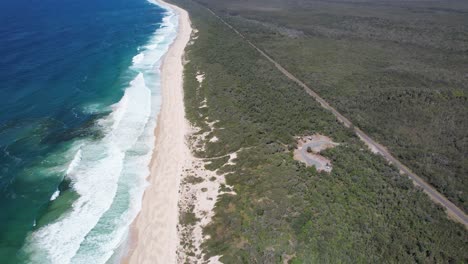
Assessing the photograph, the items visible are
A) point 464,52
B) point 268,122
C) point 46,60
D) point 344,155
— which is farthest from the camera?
point 464,52

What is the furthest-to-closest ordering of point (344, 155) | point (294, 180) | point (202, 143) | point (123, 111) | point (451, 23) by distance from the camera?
point (451, 23), point (123, 111), point (202, 143), point (344, 155), point (294, 180)

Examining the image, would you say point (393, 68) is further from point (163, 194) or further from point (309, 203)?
→ point (163, 194)

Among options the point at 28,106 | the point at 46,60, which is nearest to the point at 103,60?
the point at 46,60

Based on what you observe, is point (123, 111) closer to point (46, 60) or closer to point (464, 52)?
point (46, 60)

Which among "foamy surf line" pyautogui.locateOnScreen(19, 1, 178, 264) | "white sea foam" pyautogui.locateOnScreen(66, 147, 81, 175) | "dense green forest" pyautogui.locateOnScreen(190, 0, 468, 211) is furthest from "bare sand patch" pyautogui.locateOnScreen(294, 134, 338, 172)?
"white sea foam" pyautogui.locateOnScreen(66, 147, 81, 175)

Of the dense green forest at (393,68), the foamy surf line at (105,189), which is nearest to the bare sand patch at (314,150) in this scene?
the dense green forest at (393,68)

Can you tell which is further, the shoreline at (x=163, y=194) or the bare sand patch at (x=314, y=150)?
the bare sand patch at (x=314, y=150)

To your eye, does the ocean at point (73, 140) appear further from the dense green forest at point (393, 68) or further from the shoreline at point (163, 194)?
the dense green forest at point (393, 68)
